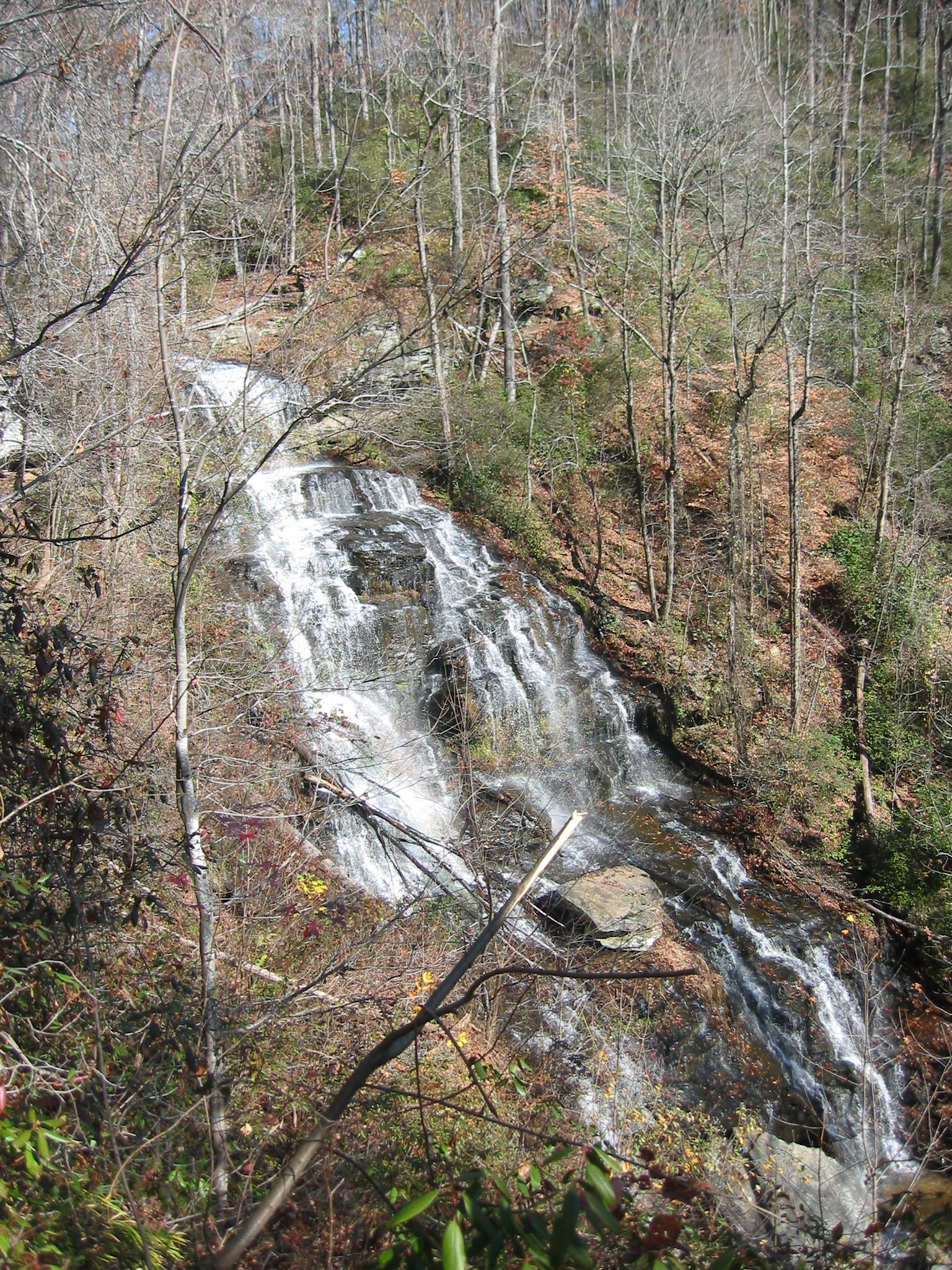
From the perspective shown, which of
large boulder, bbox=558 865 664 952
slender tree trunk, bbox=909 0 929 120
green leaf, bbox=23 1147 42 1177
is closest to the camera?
green leaf, bbox=23 1147 42 1177

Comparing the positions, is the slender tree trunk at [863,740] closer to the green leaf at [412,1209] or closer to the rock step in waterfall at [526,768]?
the rock step in waterfall at [526,768]

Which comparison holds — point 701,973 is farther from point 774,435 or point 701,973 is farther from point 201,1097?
point 774,435

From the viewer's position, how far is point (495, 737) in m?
10.3

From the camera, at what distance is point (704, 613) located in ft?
43.1

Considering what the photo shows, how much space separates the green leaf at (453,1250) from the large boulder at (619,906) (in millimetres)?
6177

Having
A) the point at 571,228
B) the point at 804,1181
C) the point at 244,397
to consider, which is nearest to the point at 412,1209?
the point at 244,397

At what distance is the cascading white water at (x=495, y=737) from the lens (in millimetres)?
7781

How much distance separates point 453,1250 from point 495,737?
29.4ft

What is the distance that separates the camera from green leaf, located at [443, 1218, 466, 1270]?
A: 1.33m

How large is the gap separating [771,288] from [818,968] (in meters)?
9.38

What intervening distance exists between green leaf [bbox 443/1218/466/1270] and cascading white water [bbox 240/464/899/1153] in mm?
5704

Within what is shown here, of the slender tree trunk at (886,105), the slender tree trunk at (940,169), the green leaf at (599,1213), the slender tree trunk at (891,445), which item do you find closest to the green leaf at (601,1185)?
the green leaf at (599,1213)

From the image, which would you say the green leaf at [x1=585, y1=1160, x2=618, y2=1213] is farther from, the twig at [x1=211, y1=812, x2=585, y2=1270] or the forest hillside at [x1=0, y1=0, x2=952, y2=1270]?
the twig at [x1=211, y1=812, x2=585, y2=1270]

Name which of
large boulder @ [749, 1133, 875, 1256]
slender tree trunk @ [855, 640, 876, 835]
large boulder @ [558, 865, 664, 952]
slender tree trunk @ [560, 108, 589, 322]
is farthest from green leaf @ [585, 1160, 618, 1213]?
slender tree trunk @ [560, 108, 589, 322]
